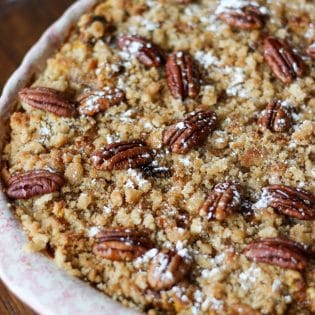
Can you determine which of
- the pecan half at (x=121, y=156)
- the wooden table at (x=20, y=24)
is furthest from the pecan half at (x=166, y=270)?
the wooden table at (x=20, y=24)

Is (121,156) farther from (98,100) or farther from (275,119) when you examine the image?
(275,119)

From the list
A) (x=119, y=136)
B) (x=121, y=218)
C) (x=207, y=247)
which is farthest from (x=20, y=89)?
(x=207, y=247)


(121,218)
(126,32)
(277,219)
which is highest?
(126,32)

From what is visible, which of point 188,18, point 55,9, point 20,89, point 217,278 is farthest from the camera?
point 55,9

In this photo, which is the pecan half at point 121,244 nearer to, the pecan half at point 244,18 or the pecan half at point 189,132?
the pecan half at point 189,132

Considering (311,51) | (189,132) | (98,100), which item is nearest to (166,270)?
(189,132)

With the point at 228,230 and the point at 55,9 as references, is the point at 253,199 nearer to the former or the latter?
the point at 228,230
